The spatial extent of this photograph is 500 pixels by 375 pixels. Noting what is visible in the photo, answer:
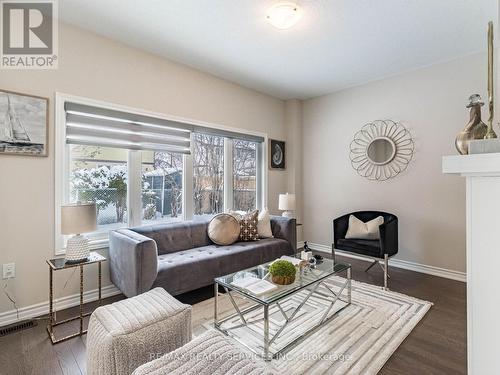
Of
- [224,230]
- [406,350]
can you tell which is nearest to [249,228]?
[224,230]

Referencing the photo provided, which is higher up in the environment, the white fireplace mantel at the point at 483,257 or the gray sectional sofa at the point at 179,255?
the white fireplace mantel at the point at 483,257

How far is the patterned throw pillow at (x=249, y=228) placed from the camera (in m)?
3.43

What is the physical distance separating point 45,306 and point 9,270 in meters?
0.45

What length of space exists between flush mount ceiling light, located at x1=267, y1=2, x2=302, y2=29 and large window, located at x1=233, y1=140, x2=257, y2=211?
2.02 meters

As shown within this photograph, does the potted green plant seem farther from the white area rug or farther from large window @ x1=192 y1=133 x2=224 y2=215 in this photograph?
large window @ x1=192 y1=133 x2=224 y2=215

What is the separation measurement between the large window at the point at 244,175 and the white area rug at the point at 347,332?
185cm

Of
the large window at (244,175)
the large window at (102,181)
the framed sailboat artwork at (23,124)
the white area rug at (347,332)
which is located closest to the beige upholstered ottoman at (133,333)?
the white area rug at (347,332)

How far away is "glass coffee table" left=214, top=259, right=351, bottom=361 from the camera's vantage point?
184cm

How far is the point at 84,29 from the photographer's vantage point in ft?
8.58

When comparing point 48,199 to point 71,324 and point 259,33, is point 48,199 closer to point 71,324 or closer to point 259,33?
point 71,324

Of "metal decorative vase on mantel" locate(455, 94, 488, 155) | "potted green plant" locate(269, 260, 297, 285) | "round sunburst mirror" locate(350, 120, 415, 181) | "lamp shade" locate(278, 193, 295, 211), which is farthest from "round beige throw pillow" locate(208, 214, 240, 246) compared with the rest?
"metal decorative vase on mantel" locate(455, 94, 488, 155)

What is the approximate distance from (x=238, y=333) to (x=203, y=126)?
2.58 meters

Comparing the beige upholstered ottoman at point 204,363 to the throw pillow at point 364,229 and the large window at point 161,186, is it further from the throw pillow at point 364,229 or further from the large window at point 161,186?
the throw pillow at point 364,229

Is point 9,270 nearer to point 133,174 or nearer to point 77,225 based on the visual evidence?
point 77,225
